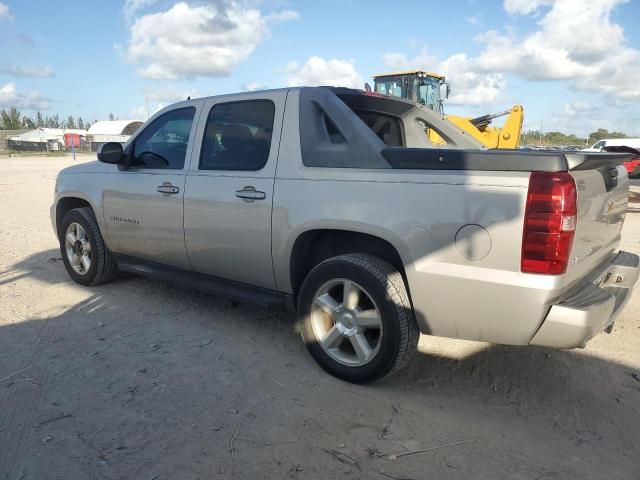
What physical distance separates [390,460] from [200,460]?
91 centimetres

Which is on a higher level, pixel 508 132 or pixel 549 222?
pixel 508 132

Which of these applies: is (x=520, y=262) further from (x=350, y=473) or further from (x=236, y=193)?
(x=236, y=193)

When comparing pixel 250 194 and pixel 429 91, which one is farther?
pixel 429 91

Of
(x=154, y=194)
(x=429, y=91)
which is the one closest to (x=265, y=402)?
(x=154, y=194)

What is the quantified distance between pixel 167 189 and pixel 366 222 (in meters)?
1.92

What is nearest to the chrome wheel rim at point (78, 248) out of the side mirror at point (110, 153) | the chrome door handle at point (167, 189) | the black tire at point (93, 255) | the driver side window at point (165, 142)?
the black tire at point (93, 255)

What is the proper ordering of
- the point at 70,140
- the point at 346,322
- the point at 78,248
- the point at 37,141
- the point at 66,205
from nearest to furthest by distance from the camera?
the point at 346,322, the point at 78,248, the point at 66,205, the point at 70,140, the point at 37,141

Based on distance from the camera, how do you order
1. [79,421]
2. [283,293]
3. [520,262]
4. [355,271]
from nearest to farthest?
[520,262]
[79,421]
[355,271]
[283,293]

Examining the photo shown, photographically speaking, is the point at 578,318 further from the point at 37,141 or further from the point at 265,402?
the point at 37,141

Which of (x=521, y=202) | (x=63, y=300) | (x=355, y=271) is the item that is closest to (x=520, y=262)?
(x=521, y=202)

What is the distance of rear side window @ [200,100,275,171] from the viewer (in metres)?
3.64

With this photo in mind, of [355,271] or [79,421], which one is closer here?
[79,421]

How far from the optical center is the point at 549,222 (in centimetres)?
246

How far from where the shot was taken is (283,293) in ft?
11.9
